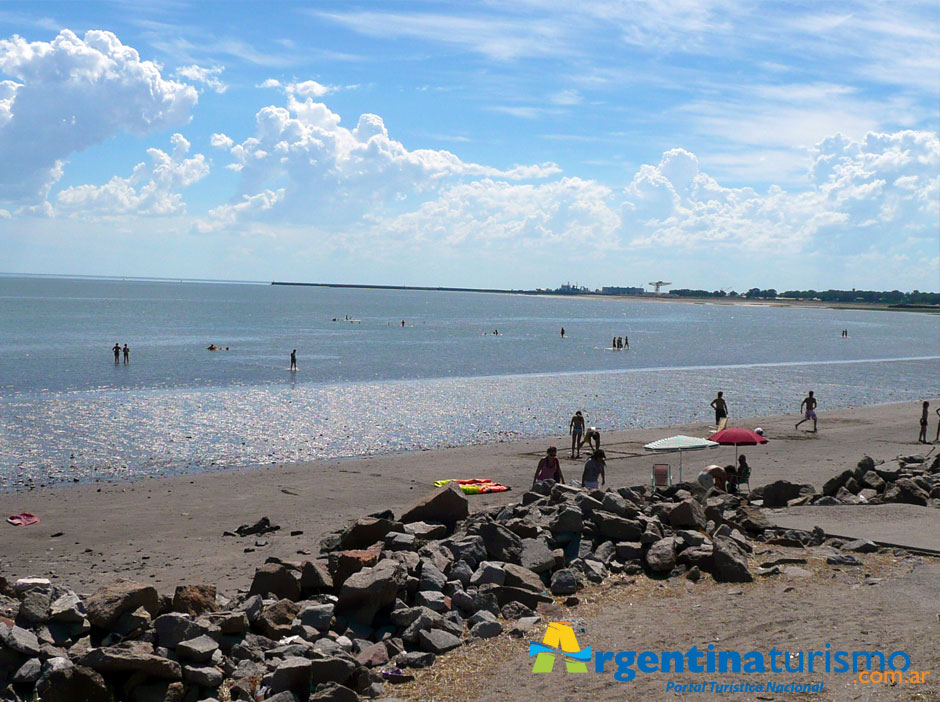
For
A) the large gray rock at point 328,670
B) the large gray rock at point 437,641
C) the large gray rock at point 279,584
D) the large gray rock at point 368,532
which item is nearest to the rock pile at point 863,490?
the large gray rock at point 368,532

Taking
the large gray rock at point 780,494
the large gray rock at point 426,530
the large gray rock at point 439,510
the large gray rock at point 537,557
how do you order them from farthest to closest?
1. the large gray rock at point 780,494
2. the large gray rock at point 439,510
3. the large gray rock at point 426,530
4. the large gray rock at point 537,557

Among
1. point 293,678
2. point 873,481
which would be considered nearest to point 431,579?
point 293,678

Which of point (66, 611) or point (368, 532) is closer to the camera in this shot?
point (66, 611)

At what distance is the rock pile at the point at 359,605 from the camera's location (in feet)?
27.9

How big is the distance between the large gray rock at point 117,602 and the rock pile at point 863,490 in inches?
472

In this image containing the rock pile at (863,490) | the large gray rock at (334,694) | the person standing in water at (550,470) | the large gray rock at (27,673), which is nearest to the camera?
the large gray rock at (334,694)

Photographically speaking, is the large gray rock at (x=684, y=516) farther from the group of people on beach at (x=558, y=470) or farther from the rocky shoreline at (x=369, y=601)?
the group of people on beach at (x=558, y=470)

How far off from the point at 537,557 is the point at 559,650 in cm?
239

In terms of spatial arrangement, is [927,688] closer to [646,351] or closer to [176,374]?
[176,374]

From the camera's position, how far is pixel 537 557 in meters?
11.7

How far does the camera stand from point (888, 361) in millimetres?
70938

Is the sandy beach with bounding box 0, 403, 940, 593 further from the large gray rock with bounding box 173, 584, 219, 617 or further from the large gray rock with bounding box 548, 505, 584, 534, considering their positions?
the large gray rock with bounding box 548, 505, 584, 534

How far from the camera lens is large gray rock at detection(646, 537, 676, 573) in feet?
39.2

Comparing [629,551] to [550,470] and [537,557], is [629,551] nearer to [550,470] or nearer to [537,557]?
[537,557]
